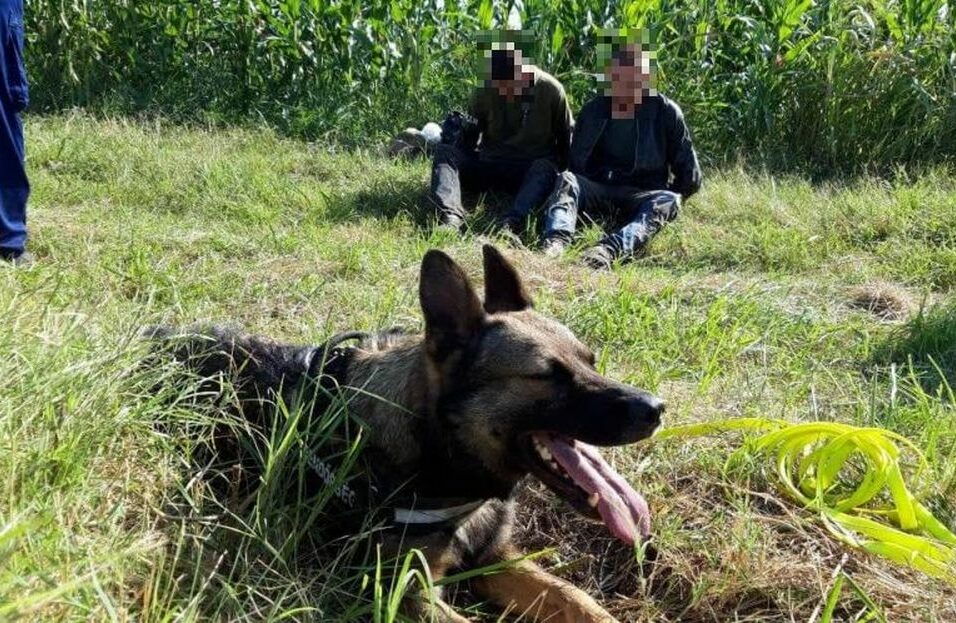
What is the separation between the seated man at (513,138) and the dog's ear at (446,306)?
4015 millimetres

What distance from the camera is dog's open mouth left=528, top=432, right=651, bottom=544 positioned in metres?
2.37

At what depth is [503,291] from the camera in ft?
9.30

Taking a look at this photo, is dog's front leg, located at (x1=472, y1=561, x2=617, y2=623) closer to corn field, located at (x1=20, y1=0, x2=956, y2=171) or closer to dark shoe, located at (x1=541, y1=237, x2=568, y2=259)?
dark shoe, located at (x1=541, y1=237, x2=568, y2=259)

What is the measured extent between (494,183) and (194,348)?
452cm

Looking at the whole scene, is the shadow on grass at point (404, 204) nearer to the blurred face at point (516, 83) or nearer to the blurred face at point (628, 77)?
the blurred face at point (516, 83)

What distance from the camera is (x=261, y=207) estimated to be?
586cm

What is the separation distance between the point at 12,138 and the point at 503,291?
299cm

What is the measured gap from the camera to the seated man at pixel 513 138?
6.69 meters

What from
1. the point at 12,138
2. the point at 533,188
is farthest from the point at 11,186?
the point at 533,188

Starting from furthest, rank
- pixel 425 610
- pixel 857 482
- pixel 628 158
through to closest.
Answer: pixel 628 158, pixel 857 482, pixel 425 610

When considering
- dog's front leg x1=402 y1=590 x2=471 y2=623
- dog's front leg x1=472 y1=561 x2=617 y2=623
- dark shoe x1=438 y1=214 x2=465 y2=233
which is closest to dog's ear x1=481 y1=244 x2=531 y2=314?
dog's front leg x1=472 y1=561 x2=617 y2=623

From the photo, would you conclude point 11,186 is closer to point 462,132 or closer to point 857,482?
point 462,132

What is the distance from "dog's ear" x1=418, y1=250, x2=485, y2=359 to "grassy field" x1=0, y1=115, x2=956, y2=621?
2.17ft

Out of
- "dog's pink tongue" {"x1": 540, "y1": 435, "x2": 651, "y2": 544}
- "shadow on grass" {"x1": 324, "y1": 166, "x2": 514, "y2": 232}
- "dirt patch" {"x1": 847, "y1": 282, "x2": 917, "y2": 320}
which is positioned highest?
"dog's pink tongue" {"x1": 540, "y1": 435, "x2": 651, "y2": 544}
